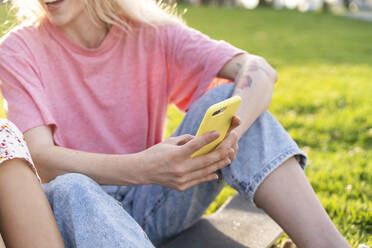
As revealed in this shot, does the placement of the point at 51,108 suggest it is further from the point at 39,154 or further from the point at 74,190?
the point at 74,190

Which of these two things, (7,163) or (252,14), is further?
(252,14)

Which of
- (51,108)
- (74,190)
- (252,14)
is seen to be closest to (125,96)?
(51,108)

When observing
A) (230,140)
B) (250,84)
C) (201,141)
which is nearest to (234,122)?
(230,140)

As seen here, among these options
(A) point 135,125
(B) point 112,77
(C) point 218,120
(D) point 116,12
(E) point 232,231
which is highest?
(D) point 116,12

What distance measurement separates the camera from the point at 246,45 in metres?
9.16

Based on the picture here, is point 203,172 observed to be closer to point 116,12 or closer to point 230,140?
point 230,140

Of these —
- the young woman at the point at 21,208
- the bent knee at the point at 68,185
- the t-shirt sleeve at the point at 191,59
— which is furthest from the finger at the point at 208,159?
the t-shirt sleeve at the point at 191,59

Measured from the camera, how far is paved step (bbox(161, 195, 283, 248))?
83.5 inches

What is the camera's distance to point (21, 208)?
4.49 ft

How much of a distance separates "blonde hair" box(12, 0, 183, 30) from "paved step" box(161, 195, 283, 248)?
3.16 feet

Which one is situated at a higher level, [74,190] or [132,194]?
[74,190]

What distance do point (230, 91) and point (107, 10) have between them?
2.20 feet

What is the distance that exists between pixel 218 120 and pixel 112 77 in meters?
A: 0.80

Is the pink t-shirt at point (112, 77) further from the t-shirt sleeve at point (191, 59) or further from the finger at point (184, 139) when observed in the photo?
the finger at point (184, 139)
